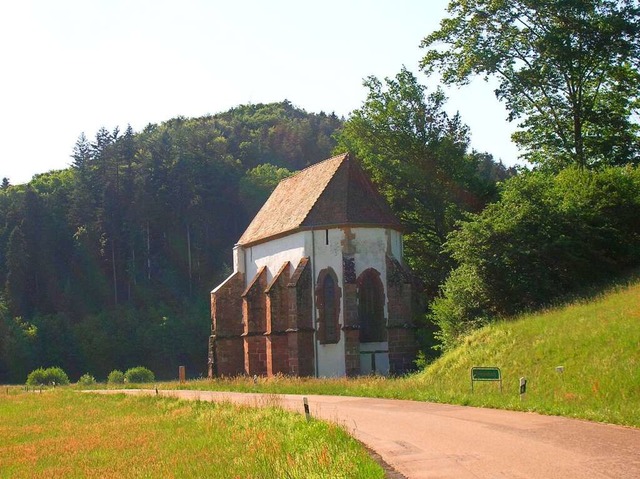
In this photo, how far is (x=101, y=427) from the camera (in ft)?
67.7

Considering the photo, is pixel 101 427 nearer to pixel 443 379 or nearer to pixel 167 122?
pixel 443 379

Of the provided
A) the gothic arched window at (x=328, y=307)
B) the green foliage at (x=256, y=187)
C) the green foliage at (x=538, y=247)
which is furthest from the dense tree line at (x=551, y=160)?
the green foliage at (x=256, y=187)

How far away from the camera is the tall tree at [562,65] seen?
37.1 m

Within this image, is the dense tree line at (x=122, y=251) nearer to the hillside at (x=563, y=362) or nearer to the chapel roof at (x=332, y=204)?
the chapel roof at (x=332, y=204)

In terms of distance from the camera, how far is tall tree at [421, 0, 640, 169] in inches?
1462

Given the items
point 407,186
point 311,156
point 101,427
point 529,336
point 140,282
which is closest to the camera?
point 101,427

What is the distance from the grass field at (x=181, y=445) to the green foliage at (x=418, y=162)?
2122cm

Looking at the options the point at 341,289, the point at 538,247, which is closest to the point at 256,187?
the point at 341,289

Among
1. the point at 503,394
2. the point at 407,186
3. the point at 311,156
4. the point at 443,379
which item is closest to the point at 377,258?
the point at 407,186

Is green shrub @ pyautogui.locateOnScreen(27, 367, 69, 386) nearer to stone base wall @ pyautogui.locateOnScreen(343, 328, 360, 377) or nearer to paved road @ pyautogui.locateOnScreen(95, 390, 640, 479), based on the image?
stone base wall @ pyautogui.locateOnScreen(343, 328, 360, 377)

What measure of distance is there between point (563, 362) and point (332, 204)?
17.9 metres

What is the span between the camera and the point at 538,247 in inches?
1154

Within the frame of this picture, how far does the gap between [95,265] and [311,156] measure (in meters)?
43.9

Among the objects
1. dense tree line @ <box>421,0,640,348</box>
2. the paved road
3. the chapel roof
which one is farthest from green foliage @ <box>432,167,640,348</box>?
the paved road
